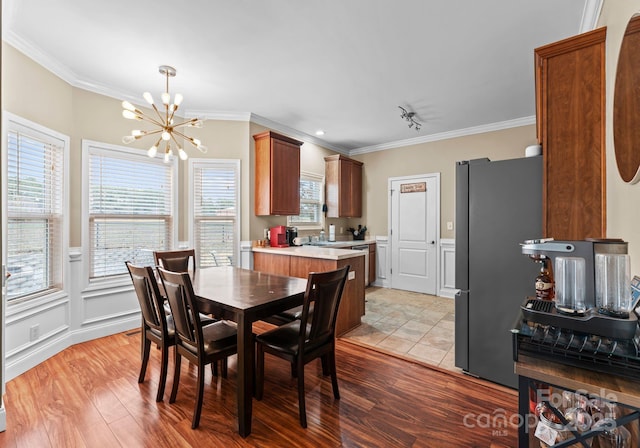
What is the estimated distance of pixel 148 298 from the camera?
2156mm

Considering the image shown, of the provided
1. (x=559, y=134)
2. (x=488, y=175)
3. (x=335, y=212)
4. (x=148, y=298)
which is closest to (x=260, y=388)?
(x=148, y=298)

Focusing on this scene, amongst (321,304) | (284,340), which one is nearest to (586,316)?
(321,304)

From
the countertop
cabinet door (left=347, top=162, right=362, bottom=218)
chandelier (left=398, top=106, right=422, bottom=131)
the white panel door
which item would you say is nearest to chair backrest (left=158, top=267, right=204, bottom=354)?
the countertop

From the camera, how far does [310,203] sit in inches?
213

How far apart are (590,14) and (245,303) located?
3.14 m

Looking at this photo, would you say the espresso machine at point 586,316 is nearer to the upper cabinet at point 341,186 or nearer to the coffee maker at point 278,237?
the coffee maker at point 278,237

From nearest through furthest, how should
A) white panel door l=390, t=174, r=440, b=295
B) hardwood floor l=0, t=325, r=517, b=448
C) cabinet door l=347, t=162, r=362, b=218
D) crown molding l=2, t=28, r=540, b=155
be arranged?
hardwood floor l=0, t=325, r=517, b=448 → crown molding l=2, t=28, r=540, b=155 → white panel door l=390, t=174, r=440, b=295 → cabinet door l=347, t=162, r=362, b=218

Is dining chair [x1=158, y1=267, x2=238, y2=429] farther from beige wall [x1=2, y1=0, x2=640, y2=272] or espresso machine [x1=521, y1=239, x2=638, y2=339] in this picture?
beige wall [x1=2, y1=0, x2=640, y2=272]

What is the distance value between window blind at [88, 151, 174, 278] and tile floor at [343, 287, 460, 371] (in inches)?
107

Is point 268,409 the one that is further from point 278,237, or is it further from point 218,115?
point 218,115

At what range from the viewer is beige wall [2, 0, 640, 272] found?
158 centimetres

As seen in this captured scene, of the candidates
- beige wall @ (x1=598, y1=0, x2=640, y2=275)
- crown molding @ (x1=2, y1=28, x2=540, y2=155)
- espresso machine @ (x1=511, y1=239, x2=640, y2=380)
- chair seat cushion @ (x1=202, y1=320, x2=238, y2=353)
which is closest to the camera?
espresso machine @ (x1=511, y1=239, x2=640, y2=380)

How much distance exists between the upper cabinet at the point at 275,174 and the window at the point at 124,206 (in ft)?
3.65

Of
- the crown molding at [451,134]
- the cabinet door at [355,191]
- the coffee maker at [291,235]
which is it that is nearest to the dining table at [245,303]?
the coffee maker at [291,235]
